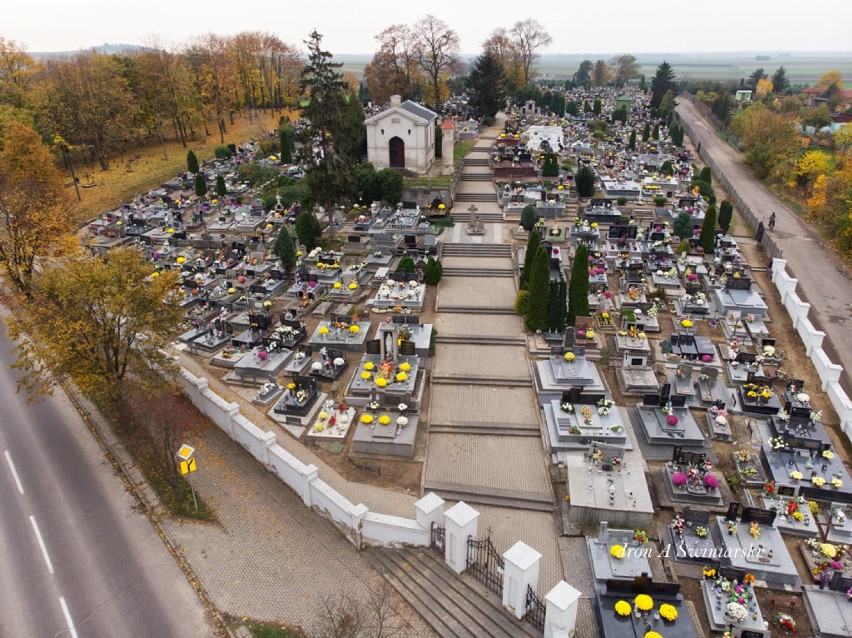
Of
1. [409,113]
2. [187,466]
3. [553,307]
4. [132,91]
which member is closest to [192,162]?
[132,91]

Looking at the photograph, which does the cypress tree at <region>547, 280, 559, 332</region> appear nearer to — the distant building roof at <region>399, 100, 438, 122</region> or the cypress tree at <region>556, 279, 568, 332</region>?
the cypress tree at <region>556, 279, 568, 332</region>

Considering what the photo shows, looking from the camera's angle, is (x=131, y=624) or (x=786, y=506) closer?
(x=131, y=624)

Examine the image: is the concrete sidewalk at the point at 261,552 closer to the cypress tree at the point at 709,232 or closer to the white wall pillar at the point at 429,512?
the white wall pillar at the point at 429,512

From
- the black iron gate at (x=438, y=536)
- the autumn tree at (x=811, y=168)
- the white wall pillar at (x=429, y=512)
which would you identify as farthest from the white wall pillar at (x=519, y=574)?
the autumn tree at (x=811, y=168)

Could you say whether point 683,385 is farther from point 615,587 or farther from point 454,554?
point 454,554

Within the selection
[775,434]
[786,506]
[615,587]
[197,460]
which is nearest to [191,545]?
[197,460]
